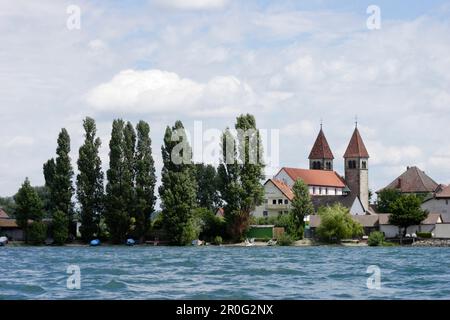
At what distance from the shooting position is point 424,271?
1260 inches

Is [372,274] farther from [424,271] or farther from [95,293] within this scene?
[95,293]

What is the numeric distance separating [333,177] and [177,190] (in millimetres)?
54463

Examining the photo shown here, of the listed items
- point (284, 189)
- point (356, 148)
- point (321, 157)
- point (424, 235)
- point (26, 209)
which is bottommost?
point (424, 235)

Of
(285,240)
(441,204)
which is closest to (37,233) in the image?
(285,240)

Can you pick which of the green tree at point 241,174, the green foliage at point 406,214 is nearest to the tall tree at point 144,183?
the green tree at point 241,174

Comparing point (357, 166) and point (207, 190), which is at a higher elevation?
point (357, 166)

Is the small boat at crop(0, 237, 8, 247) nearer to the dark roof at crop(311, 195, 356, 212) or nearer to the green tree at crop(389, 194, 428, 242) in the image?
the green tree at crop(389, 194, 428, 242)

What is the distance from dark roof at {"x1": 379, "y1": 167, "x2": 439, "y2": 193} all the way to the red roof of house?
29.9 feet

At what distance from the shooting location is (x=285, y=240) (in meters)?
80.0

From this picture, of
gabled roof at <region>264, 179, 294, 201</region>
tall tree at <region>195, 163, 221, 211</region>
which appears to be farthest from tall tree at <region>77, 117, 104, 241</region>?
tall tree at <region>195, 163, 221, 211</region>

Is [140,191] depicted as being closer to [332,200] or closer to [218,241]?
[218,241]

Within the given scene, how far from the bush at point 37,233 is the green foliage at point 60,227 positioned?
3.30 ft
